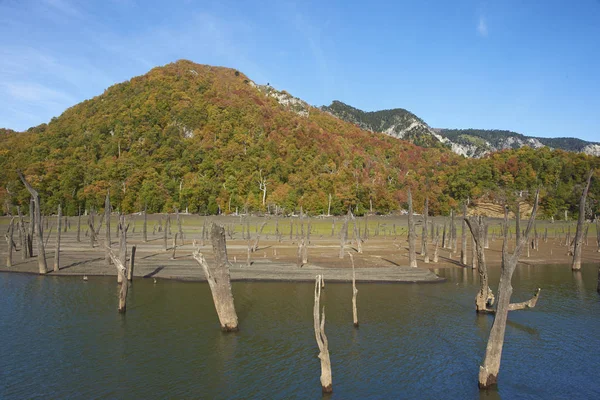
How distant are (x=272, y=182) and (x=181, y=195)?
1995 centimetres

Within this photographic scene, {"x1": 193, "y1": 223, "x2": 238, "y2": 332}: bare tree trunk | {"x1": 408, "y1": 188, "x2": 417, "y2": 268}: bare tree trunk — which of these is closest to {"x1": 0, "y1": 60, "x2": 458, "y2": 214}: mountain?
{"x1": 408, "y1": 188, "x2": 417, "y2": 268}: bare tree trunk

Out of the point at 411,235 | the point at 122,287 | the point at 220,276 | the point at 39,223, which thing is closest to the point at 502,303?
the point at 220,276

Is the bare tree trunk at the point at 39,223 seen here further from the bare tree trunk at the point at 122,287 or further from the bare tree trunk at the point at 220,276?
the bare tree trunk at the point at 220,276

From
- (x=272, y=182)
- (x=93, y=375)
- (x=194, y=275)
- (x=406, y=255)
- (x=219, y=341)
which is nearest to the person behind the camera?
(x=93, y=375)

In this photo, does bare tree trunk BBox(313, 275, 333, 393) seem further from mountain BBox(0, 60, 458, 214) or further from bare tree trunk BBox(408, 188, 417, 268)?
mountain BBox(0, 60, 458, 214)

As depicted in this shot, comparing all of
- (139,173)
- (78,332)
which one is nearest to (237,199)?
(139,173)

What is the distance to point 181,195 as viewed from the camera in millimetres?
86562

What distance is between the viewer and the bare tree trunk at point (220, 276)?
17078 millimetres

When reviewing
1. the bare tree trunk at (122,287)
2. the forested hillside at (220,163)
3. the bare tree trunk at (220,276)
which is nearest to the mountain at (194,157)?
the forested hillside at (220,163)

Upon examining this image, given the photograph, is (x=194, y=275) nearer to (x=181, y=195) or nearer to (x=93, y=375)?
(x=93, y=375)

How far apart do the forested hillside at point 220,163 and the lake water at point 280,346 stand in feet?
185

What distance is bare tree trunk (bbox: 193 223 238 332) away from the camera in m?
17.1

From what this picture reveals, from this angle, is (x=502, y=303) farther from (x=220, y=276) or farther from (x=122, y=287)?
(x=122, y=287)

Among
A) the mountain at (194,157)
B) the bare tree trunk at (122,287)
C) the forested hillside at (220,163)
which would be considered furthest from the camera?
the forested hillside at (220,163)
